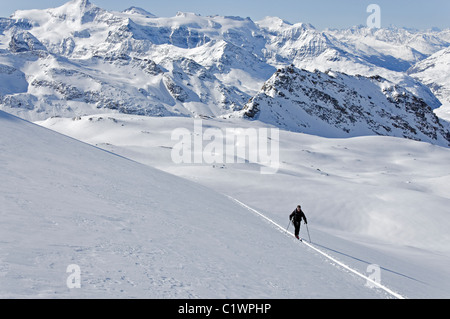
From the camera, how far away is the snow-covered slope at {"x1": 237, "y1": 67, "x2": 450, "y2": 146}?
14100 centimetres

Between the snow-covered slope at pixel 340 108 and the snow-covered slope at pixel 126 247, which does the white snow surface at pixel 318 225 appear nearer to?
the snow-covered slope at pixel 126 247

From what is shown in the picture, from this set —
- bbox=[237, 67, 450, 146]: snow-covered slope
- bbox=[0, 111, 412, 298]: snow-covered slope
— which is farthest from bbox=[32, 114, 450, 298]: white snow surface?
bbox=[237, 67, 450, 146]: snow-covered slope

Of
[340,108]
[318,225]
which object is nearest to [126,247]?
[318,225]

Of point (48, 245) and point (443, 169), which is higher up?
point (443, 169)

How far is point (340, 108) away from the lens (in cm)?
16062

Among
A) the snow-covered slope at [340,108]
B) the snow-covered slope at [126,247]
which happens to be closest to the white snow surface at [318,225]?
the snow-covered slope at [126,247]

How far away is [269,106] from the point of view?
14100 cm

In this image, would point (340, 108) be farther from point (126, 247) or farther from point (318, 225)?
point (126, 247)

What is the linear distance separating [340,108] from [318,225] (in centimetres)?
14285

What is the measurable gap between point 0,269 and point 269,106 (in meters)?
139

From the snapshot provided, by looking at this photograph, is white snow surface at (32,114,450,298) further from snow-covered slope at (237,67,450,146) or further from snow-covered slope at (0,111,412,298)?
snow-covered slope at (237,67,450,146)

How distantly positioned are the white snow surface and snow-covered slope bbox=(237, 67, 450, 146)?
59713 mm

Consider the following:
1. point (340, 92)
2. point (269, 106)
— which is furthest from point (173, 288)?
point (340, 92)
